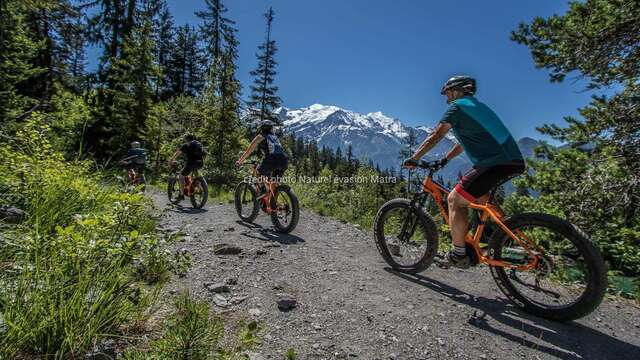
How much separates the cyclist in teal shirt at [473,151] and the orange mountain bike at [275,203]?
374cm

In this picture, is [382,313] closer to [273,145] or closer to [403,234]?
[403,234]

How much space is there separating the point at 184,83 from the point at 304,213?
141 ft

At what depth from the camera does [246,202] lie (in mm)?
8320

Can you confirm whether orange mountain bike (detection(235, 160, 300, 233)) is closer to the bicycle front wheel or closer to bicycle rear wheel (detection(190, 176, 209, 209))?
the bicycle front wheel

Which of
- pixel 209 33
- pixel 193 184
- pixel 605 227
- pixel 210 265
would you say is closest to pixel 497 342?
pixel 210 265

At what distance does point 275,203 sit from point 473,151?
469 cm

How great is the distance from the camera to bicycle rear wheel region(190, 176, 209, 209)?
9.94 meters

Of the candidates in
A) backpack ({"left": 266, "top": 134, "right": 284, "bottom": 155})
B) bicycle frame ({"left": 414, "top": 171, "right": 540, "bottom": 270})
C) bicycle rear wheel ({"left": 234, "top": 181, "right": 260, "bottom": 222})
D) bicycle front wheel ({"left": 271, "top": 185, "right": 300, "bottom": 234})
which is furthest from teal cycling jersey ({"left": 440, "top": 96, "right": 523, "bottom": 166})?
bicycle rear wheel ({"left": 234, "top": 181, "right": 260, "bottom": 222})

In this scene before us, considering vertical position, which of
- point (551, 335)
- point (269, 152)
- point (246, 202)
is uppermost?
point (269, 152)

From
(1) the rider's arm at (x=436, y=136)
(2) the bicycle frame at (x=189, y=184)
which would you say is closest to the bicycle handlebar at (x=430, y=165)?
(1) the rider's arm at (x=436, y=136)

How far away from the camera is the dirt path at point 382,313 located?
267 cm

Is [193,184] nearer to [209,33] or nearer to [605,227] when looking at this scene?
[605,227]

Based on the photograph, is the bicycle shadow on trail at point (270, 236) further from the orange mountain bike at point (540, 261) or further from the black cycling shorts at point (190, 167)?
the black cycling shorts at point (190, 167)

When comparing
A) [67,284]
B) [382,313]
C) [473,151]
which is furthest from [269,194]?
[67,284]
